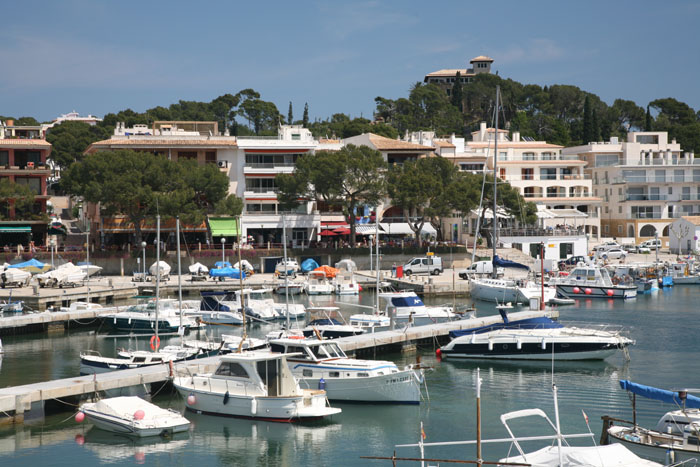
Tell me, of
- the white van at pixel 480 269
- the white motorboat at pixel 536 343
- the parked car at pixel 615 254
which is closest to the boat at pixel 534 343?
the white motorboat at pixel 536 343

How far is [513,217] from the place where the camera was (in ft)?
276

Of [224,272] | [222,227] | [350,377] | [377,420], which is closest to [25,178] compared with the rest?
[222,227]

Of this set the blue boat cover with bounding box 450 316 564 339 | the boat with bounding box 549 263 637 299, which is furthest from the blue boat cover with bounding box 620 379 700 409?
the boat with bounding box 549 263 637 299

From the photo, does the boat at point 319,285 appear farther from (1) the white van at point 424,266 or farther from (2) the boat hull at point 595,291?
(2) the boat hull at point 595,291

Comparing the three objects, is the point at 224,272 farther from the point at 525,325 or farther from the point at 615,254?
the point at 615,254

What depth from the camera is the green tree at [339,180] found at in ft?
243

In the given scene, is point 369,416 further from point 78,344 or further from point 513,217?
point 513,217

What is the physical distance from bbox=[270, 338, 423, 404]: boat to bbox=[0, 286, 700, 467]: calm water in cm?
53

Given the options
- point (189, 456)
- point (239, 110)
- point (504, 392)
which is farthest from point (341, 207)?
point (239, 110)

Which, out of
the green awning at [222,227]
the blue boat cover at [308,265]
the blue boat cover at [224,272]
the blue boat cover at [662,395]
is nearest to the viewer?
the blue boat cover at [662,395]

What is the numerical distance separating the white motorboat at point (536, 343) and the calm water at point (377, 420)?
51 centimetres

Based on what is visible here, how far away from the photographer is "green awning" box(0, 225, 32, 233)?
72.1 meters

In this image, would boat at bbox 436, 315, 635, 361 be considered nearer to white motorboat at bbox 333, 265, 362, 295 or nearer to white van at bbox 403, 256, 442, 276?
white motorboat at bbox 333, 265, 362, 295

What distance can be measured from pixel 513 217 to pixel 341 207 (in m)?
16.7
